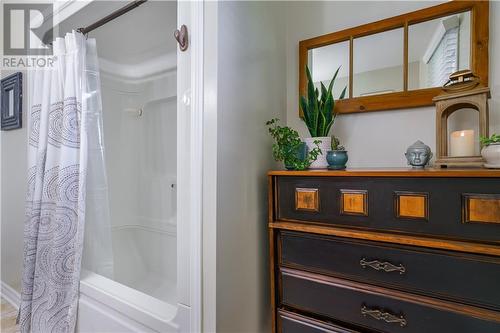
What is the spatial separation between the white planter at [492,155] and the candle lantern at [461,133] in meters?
0.06

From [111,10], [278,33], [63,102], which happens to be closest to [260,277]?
[278,33]

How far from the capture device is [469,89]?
34.4 inches

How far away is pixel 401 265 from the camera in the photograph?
2.67ft

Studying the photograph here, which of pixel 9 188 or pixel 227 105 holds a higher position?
pixel 227 105

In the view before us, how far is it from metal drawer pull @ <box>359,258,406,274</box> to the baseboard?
2.57 metres

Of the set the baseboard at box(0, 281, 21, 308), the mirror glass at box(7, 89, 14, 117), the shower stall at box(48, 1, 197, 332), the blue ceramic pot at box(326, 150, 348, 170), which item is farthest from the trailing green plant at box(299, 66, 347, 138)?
the baseboard at box(0, 281, 21, 308)

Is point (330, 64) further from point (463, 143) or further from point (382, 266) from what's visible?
point (382, 266)

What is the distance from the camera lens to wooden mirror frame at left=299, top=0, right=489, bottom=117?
0.99 meters

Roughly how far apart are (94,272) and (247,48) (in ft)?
4.78

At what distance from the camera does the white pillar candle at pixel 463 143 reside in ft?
2.87

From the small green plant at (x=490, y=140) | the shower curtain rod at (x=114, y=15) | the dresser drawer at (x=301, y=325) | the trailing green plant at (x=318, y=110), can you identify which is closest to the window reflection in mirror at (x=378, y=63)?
the trailing green plant at (x=318, y=110)

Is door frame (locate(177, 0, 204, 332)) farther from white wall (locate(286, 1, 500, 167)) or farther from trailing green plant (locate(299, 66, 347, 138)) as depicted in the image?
white wall (locate(286, 1, 500, 167))

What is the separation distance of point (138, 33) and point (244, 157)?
1681mm

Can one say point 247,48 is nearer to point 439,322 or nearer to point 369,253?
point 369,253
